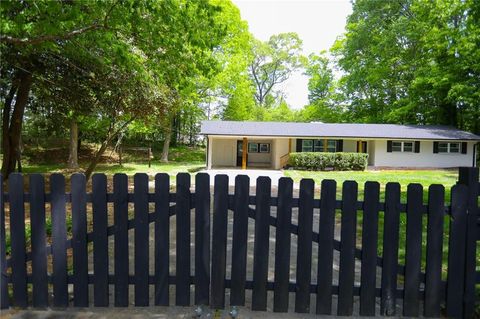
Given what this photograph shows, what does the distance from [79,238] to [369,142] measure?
26314 mm

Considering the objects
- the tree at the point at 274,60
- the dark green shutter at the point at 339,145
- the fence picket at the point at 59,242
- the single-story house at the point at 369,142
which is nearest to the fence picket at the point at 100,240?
the fence picket at the point at 59,242

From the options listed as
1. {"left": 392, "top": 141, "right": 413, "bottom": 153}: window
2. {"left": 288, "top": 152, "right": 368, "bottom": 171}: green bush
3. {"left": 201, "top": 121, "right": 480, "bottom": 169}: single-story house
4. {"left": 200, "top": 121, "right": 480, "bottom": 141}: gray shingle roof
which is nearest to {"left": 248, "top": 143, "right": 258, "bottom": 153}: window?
{"left": 201, "top": 121, "right": 480, "bottom": 169}: single-story house

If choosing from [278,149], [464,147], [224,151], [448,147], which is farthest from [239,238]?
[464,147]

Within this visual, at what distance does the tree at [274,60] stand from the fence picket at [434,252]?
1883 inches

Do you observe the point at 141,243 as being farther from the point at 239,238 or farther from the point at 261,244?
the point at 261,244

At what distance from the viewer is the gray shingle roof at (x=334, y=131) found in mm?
24469

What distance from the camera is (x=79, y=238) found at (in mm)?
3035

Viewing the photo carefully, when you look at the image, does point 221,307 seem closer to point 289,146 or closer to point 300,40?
point 289,146

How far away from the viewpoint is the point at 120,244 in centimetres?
308

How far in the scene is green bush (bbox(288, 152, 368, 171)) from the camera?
2334cm

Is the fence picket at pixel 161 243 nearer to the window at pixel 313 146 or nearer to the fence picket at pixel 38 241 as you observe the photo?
the fence picket at pixel 38 241

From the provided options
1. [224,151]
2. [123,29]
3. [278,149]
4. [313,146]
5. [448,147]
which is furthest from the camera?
[224,151]

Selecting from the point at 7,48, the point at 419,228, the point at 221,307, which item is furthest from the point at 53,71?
the point at 419,228

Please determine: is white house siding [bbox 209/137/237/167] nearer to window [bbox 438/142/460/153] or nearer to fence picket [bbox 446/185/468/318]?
window [bbox 438/142/460/153]
